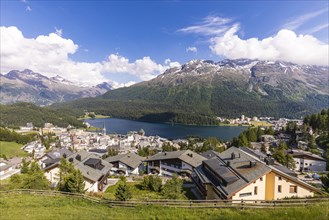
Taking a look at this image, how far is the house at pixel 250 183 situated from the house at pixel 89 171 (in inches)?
685

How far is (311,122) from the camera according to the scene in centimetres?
11388

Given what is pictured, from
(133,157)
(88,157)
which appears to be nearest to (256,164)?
(88,157)

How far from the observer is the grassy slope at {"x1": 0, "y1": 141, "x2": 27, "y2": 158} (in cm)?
10722

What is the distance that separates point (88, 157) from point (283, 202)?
39201mm

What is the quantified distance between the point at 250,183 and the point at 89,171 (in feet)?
83.8

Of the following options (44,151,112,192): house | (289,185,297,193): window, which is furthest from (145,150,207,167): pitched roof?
(289,185,297,193): window

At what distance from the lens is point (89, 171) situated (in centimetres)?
4000

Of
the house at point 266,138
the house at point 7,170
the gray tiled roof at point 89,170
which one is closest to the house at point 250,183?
the gray tiled roof at point 89,170

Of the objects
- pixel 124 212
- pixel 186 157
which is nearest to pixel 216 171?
pixel 124 212

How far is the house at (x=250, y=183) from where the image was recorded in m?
27.5

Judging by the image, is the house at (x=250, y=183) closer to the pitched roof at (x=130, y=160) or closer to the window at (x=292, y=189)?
the window at (x=292, y=189)

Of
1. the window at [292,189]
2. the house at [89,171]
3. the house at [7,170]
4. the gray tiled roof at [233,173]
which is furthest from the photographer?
the house at [7,170]

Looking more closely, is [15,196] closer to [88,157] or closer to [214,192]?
[214,192]

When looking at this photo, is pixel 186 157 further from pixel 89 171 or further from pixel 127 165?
pixel 89 171
